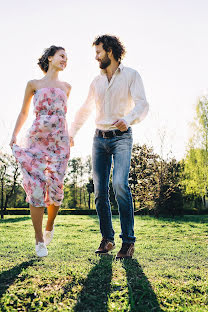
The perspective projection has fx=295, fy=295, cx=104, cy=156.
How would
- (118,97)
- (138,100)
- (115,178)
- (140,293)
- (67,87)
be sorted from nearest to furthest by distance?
(140,293) < (115,178) < (138,100) < (118,97) < (67,87)

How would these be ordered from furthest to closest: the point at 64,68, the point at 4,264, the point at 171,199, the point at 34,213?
the point at 171,199, the point at 64,68, the point at 34,213, the point at 4,264

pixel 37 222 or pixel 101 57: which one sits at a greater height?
pixel 101 57

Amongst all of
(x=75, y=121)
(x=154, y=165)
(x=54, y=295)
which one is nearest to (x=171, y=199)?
(x=154, y=165)

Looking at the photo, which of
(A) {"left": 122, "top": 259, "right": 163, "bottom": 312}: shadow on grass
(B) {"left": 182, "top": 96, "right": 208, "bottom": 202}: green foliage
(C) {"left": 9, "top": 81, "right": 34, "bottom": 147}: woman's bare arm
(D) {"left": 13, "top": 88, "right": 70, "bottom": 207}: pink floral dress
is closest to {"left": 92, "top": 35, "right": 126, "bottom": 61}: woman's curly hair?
(D) {"left": 13, "top": 88, "right": 70, "bottom": 207}: pink floral dress

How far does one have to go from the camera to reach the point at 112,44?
3.68m

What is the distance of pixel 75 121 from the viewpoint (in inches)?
161

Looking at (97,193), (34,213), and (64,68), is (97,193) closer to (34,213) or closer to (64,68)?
(34,213)

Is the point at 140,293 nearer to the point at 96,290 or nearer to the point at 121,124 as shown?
the point at 96,290

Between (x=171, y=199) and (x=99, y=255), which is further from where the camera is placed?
(x=171, y=199)

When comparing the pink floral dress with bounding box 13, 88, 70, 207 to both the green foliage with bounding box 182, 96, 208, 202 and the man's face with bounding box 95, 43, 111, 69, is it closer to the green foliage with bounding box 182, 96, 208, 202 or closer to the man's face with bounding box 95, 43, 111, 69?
the man's face with bounding box 95, 43, 111, 69

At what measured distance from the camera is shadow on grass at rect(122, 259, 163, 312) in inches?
72.5

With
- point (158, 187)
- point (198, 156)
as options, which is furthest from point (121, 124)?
point (198, 156)

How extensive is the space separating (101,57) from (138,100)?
0.76 meters

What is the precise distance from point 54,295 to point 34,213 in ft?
4.47
